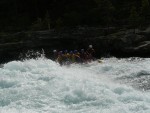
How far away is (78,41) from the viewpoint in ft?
99.0

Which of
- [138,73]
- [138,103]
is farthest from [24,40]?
[138,103]

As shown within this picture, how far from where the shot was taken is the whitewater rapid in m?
14.5

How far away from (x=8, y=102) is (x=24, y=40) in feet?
51.7

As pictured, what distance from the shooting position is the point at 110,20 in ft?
103

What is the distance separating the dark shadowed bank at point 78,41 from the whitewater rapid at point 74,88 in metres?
4.76

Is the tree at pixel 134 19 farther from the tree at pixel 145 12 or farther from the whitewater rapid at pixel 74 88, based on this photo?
the whitewater rapid at pixel 74 88

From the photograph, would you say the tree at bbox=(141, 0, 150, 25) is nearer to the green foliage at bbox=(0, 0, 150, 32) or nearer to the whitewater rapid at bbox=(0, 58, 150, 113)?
the green foliage at bbox=(0, 0, 150, 32)

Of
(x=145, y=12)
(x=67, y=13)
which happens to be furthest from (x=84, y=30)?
(x=145, y=12)

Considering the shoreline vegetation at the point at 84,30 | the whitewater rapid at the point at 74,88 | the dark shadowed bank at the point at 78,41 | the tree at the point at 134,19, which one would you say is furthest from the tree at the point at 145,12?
the whitewater rapid at the point at 74,88

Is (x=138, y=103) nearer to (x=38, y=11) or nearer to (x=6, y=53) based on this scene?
(x=6, y=53)

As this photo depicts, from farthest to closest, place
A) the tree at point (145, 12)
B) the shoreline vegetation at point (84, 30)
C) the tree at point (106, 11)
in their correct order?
the tree at point (106, 11)
the tree at point (145, 12)
the shoreline vegetation at point (84, 30)

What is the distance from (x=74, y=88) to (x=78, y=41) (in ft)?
45.9

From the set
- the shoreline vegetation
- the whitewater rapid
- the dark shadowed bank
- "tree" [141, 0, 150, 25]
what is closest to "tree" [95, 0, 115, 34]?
the shoreline vegetation

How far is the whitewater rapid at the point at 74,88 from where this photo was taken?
14.5 m
